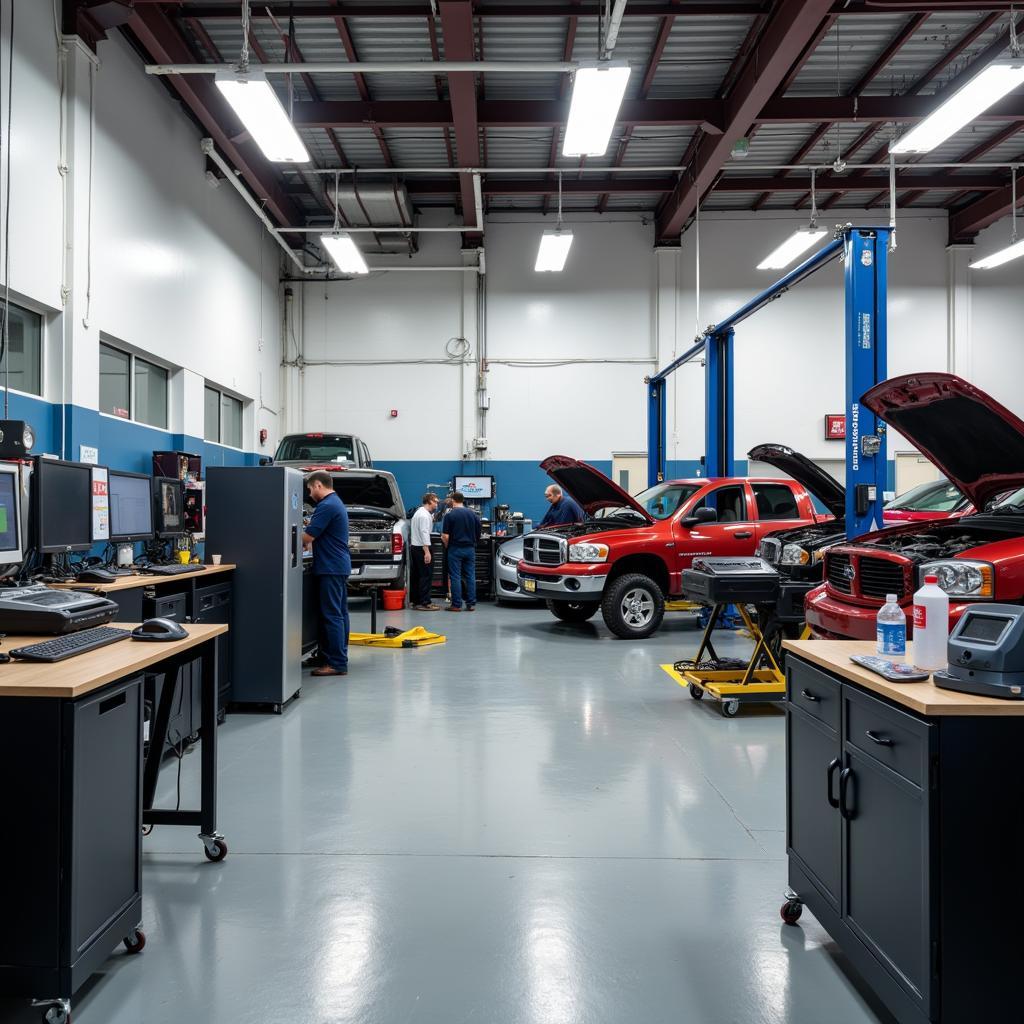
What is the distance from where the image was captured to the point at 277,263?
43.0ft

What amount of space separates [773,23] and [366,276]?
7.75 metres

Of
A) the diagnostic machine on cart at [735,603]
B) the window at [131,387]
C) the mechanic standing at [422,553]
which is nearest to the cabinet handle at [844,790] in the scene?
the diagnostic machine on cart at [735,603]

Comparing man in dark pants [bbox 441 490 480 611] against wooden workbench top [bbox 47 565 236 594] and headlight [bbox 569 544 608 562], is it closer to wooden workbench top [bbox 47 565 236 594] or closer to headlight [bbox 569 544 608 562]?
headlight [bbox 569 544 608 562]

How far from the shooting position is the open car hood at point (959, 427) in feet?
12.2

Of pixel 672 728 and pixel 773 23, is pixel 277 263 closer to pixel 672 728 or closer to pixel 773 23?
pixel 773 23

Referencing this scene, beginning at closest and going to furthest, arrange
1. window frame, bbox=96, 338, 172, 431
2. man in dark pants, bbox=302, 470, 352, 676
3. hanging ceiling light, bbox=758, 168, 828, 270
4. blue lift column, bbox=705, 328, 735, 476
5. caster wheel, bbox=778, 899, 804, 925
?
1. caster wheel, bbox=778, 899, 804, 925
2. man in dark pants, bbox=302, 470, 352, 676
3. window frame, bbox=96, 338, 172, 431
4. blue lift column, bbox=705, 328, 735, 476
5. hanging ceiling light, bbox=758, 168, 828, 270

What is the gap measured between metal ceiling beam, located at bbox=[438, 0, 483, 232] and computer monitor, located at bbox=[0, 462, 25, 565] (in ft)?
19.3

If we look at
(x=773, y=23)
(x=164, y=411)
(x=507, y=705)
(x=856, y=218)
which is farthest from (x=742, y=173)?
(x=507, y=705)

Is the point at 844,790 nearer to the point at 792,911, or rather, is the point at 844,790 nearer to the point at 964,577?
the point at 792,911

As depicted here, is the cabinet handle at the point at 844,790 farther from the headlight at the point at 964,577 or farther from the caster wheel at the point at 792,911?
the headlight at the point at 964,577

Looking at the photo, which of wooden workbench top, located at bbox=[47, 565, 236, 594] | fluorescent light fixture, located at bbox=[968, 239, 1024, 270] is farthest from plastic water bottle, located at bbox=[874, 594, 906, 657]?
fluorescent light fixture, located at bbox=[968, 239, 1024, 270]

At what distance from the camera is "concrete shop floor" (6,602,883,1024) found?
2.10m

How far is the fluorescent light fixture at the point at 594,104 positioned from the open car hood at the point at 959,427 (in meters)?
3.68

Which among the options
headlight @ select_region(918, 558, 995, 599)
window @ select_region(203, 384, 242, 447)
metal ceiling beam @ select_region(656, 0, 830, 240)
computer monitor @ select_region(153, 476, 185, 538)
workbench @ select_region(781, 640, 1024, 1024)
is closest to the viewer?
workbench @ select_region(781, 640, 1024, 1024)
